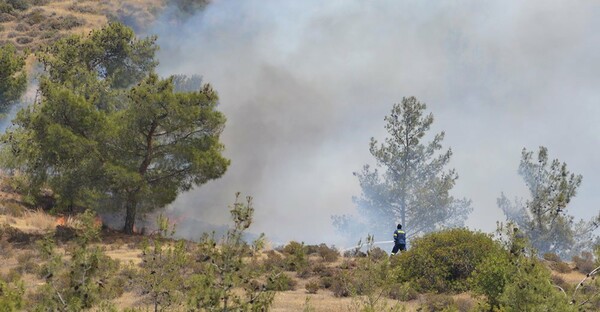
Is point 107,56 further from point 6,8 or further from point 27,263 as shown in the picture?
point 6,8

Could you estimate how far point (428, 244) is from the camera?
1719 cm

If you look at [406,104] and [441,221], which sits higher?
[406,104]

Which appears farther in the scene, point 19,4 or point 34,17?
point 19,4

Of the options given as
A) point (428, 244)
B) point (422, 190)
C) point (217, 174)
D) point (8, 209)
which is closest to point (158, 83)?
point (217, 174)

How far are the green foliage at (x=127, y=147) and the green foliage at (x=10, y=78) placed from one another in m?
9.89

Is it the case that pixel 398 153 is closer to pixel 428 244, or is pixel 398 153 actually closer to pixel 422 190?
pixel 422 190

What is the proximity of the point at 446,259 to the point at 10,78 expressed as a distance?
30.8 metres

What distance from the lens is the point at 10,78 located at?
117ft

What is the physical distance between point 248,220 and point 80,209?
83.2 ft

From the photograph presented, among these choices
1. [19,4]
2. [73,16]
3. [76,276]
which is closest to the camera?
[76,276]

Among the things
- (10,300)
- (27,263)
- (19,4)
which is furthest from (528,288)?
(19,4)

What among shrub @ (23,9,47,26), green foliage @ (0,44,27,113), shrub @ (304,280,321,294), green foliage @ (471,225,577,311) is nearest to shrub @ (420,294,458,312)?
shrub @ (304,280,321,294)

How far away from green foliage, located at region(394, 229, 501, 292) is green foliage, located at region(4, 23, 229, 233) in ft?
36.5

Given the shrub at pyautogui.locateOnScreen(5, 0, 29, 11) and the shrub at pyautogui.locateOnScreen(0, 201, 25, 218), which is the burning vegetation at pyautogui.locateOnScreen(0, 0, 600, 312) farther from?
the shrub at pyautogui.locateOnScreen(5, 0, 29, 11)
